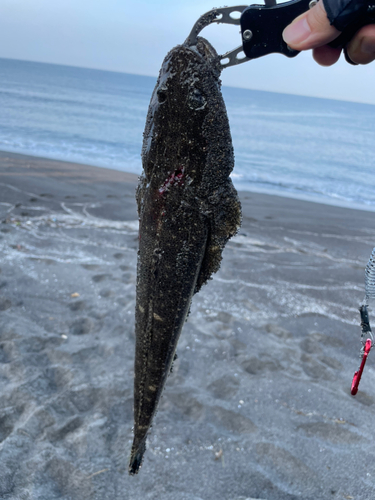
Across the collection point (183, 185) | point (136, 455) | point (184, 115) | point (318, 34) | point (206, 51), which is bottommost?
point (136, 455)

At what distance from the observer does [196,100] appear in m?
1.58

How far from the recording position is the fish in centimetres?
160

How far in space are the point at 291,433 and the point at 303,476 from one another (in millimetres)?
469

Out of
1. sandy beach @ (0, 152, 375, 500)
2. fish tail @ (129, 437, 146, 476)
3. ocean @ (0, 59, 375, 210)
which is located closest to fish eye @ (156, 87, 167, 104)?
fish tail @ (129, 437, 146, 476)

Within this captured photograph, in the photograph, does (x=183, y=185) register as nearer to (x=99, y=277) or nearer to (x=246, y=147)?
(x=99, y=277)

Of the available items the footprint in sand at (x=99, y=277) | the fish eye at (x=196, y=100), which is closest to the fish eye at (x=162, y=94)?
the fish eye at (x=196, y=100)

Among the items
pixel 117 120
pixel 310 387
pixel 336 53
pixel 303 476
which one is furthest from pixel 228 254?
pixel 117 120

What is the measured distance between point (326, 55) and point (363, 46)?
0.38 m

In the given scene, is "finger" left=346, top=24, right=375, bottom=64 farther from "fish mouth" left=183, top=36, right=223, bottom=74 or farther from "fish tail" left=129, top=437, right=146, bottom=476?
"fish tail" left=129, top=437, right=146, bottom=476

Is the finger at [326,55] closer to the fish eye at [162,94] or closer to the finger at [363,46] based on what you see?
the finger at [363,46]

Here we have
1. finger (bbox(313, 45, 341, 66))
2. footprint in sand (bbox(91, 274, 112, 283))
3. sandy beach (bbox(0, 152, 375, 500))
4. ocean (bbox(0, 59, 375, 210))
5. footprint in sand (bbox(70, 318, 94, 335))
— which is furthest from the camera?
ocean (bbox(0, 59, 375, 210))

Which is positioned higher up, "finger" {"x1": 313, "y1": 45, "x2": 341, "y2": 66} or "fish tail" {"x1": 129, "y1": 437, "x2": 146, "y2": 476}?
"finger" {"x1": 313, "y1": 45, "x2": 341, "y2": 66}

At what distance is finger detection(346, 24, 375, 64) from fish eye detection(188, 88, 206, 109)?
79cm

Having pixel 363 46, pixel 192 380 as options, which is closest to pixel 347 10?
pixel 363 46
